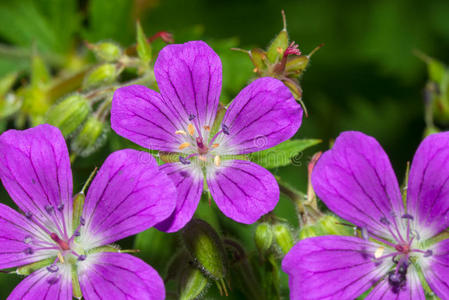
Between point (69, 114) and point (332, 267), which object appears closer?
point (332, 267)

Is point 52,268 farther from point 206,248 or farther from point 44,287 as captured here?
point 206,248

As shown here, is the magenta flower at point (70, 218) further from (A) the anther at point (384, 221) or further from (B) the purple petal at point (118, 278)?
(A) the anther at point (384, 221)

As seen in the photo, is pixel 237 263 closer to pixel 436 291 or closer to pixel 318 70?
pixel 436 291

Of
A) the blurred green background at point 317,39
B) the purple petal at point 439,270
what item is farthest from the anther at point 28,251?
the purple petal at point 439,270

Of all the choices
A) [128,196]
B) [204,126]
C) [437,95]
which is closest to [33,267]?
[128,196]

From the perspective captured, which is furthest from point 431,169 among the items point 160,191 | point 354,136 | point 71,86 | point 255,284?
point 71,86

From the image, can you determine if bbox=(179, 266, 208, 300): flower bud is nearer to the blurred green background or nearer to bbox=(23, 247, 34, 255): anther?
bbox=(23, 247, 34, 255): anther
